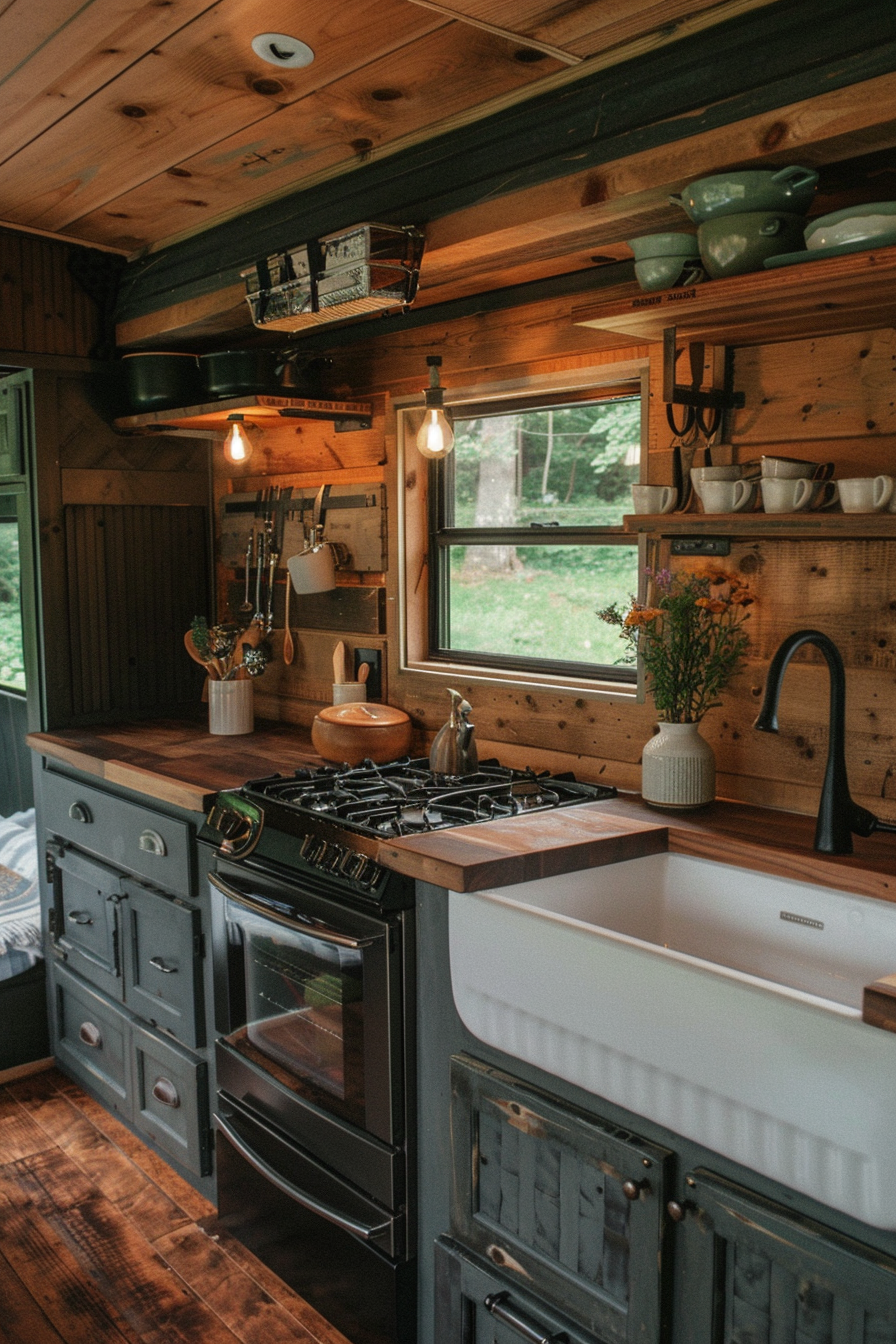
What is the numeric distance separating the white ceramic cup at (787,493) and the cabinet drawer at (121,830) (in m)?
1.56

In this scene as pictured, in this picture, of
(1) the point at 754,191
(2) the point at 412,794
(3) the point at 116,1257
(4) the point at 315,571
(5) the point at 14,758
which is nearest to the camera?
(1) the point at 754,191

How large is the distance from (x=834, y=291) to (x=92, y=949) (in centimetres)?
260

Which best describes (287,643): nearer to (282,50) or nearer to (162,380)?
(162,380)

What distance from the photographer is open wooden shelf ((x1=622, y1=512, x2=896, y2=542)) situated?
185 cm

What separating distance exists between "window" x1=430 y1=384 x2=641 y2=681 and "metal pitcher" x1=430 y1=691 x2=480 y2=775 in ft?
1.06

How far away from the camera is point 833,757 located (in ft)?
6.55

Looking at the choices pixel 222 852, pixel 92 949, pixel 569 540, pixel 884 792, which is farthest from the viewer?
pixel 92 949

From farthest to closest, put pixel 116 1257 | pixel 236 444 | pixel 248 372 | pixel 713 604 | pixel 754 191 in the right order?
pixel 236 444 < pixel 248 372 < pixel 116 1257 < pixel 713 604 < pixel 754 191

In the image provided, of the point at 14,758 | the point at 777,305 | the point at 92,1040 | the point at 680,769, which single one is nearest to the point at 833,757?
the point at 680,769

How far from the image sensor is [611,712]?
259 cm

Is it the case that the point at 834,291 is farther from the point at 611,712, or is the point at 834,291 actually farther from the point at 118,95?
the point at 118,95

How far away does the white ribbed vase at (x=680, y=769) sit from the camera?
2.24 metres

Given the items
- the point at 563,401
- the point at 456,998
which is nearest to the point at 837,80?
the point at 563,401

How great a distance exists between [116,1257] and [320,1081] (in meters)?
0.75
